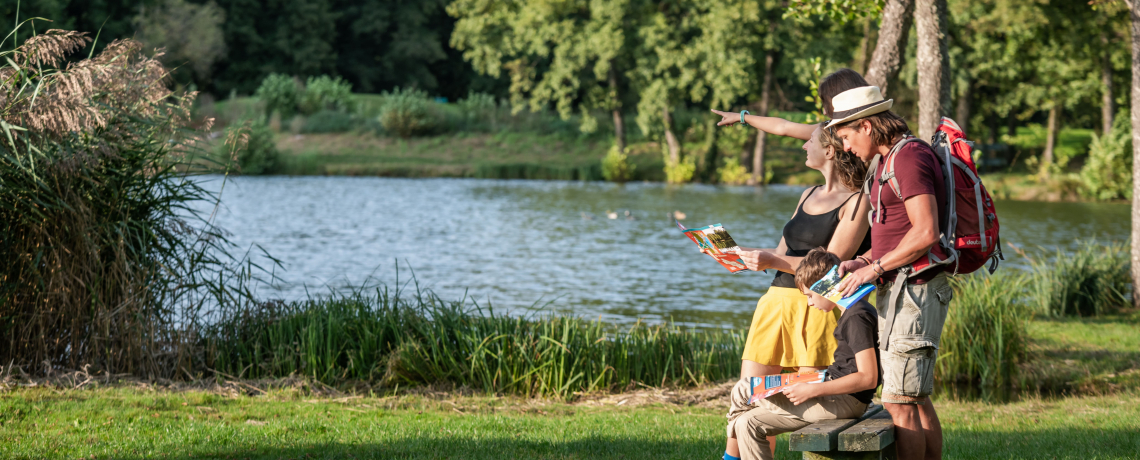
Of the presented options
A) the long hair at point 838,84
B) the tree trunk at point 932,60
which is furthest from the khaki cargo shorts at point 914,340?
the tree trunk at point 932,60

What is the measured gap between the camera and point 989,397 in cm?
771

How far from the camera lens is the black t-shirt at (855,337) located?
3711 mm

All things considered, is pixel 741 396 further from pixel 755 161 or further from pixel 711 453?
pixel 755 161

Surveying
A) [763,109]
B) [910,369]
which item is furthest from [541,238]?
[763,109]

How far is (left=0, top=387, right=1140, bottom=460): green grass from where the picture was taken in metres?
4.95

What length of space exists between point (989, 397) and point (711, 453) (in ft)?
12.2

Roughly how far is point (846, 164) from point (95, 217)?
5.61m

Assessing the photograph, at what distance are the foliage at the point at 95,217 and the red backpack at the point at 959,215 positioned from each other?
5.49 m

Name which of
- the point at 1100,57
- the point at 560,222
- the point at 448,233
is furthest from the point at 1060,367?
the point at 1100,57

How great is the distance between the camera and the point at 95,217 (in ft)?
23.3

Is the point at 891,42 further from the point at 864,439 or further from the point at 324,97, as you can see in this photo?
the point at 324,97

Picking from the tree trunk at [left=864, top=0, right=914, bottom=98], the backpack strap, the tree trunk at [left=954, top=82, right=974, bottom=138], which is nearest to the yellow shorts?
the backpack strap

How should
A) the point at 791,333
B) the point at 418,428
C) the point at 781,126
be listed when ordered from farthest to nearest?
1. the point at 418,428
2. the point at 781,126
3. the point at 791,333

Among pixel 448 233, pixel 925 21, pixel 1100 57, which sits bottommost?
pixel 448 233
